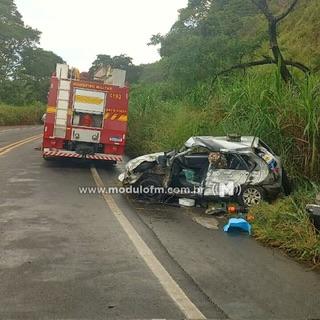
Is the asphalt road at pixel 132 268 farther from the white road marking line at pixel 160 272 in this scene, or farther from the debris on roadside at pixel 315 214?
the debris on roadside at pixel 315 214

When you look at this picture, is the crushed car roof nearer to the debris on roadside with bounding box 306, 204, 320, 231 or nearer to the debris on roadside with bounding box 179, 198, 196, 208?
the debris on roadside with bounding box 179, 198, 196, 208

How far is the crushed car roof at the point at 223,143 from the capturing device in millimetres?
9477

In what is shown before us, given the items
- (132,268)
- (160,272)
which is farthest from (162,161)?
(160,272)

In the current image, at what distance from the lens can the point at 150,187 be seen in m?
9.93

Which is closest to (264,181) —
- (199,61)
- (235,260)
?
(235,260)

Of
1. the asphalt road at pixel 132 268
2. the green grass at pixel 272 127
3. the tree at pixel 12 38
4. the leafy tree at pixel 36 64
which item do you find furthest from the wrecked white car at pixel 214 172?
the leafy tree at pixel 36 64

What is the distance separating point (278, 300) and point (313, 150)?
5.34m

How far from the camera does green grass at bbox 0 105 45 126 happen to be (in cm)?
4388

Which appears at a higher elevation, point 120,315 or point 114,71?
point 114,71

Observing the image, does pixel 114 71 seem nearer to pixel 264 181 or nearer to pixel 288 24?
pixel 264 181

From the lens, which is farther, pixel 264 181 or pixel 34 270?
pixel 264 181

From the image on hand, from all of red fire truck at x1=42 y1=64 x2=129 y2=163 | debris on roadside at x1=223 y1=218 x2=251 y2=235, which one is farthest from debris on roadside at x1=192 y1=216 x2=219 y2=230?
red fire truck at x1=42 y1=64 x2=129 y2=163

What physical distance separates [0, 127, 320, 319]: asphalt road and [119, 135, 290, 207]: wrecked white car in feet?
2.45

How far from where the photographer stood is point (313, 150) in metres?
9.40
